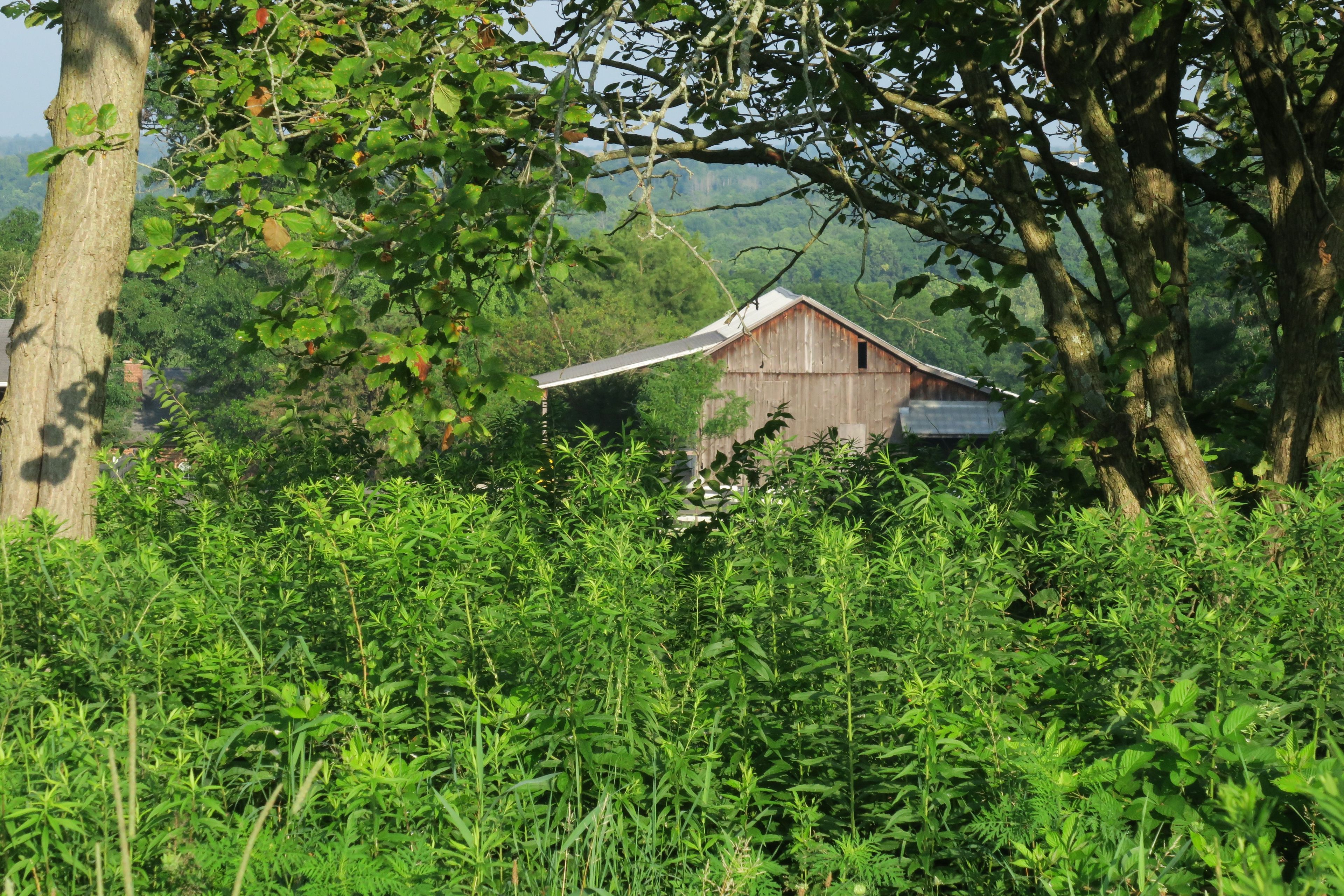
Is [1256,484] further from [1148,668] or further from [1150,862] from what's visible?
[1150,862]

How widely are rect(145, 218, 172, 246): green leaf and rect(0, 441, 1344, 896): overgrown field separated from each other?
1.33 m

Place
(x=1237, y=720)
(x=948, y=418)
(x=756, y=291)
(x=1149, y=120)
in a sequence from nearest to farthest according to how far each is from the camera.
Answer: (x=1237, y=720) → (x=1149, y=120) → (x=756, y=291) → (x=948, y=418)

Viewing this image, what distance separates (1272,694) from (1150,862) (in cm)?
88

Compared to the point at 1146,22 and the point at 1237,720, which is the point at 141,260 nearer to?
the point at 1237,720

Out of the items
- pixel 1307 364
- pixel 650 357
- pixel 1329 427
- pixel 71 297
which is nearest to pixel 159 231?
pixel 71 297

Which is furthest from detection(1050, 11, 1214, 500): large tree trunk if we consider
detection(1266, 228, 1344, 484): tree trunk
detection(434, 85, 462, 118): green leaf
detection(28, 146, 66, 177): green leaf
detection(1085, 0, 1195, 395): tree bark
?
detection(28, 146, 66, 177): green leaf

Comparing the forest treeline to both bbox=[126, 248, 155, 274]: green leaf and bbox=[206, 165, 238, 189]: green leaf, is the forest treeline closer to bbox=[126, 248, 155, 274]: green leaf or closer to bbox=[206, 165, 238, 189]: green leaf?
bbox=[126, 248, 155, 274]: green leaf

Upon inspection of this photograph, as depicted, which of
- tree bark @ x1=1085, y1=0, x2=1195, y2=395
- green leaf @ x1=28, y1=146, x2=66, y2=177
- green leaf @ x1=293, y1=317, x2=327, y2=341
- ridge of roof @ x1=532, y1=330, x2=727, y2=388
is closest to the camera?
green leaf @ x1=293, y1=317, x2=327, y2=341

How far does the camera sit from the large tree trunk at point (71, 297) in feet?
19.4

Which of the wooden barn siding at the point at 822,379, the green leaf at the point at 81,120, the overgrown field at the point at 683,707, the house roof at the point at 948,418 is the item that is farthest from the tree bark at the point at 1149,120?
the wooden barn siding at the point at 822,379

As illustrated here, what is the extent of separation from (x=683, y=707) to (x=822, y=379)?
4242 centimetres

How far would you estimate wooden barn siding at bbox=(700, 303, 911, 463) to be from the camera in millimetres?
44625

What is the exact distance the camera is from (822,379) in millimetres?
45125

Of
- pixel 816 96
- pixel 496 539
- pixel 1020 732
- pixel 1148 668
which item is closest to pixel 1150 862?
pixel 1020 732
